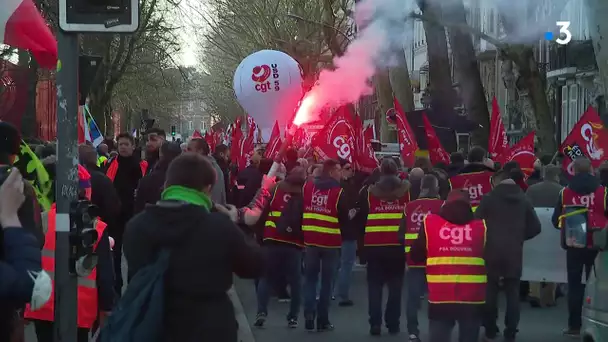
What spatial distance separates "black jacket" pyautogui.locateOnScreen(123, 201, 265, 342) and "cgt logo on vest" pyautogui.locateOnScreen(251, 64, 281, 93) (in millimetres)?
23109

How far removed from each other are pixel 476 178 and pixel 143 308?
8156 millimetres

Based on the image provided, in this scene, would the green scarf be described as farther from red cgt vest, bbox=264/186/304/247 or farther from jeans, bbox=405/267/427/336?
red cgt vest, bbox=264/186/304/247

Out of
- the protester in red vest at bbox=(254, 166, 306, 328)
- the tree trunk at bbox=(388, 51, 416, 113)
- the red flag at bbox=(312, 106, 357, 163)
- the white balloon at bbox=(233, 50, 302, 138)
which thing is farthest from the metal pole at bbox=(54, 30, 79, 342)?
the tree trunk at bbox=(388, 51, 416, 113)

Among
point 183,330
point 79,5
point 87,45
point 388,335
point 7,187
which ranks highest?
point 87,45

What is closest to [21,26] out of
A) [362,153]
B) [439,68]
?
[362,153]

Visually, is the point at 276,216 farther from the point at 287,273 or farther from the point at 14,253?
the point at 14,253

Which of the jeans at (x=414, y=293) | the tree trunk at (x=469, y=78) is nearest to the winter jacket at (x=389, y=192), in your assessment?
the jeans at (x=414, y=293)

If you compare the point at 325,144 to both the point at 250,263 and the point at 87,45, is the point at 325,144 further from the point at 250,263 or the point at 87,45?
the point at 87,45

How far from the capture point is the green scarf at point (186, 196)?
5.23m

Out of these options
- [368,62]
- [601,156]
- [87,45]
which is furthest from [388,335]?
[87,45]

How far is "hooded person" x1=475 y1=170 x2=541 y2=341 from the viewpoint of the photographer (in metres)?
9.91

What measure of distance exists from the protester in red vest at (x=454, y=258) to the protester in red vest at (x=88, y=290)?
2330 millimetres

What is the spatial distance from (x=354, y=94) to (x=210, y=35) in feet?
120

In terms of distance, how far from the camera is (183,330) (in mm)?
5133
